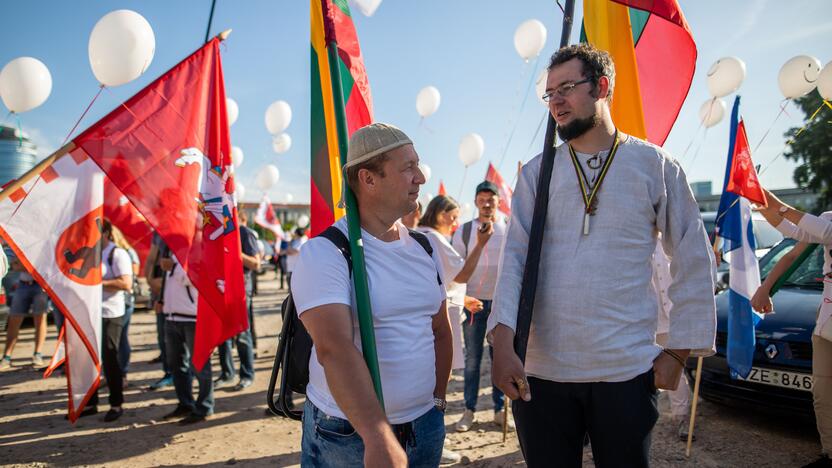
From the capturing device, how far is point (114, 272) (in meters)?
5.23

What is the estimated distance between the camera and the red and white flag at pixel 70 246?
3660 millimetres

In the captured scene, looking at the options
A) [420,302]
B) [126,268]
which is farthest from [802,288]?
[126,268]

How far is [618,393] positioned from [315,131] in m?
1.78

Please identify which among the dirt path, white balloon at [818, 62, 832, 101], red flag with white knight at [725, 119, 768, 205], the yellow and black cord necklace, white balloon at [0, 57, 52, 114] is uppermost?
white balloon at [0, 57, 52, 114]

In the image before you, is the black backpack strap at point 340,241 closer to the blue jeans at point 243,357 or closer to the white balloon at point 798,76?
the blue jeans at point 243,357

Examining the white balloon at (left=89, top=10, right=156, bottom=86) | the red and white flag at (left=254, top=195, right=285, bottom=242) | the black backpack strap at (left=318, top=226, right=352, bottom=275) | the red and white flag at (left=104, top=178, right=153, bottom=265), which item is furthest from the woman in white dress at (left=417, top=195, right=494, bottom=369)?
the red and white flag at (left=254, top=195, right=285, bottom=242)

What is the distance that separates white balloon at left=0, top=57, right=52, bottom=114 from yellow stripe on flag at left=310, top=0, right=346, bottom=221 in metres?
4.39

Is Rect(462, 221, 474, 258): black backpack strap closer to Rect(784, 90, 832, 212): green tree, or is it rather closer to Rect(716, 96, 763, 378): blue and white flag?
Rect(716, 96, 763, 378): blue and white flag

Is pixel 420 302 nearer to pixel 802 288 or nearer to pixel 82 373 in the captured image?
pixel 82 373

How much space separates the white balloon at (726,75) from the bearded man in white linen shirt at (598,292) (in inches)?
221

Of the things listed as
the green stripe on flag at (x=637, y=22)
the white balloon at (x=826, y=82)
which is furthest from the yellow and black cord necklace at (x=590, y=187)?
the white balloon at (x=826, y=82)

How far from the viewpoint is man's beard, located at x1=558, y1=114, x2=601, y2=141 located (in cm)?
185

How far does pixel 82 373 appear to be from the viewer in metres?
3.86

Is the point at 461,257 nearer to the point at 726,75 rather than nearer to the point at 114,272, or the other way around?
the point at 114,272
